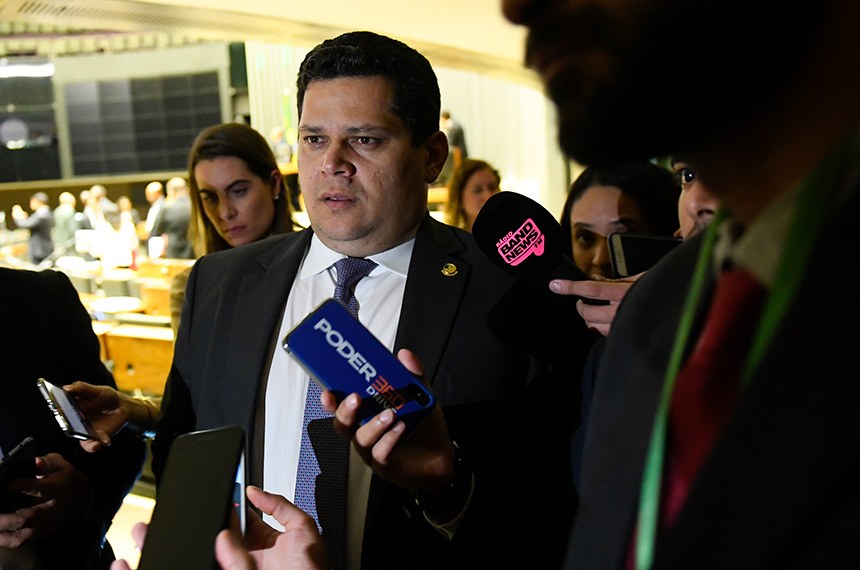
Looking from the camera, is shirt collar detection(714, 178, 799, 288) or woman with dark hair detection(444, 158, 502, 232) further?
woman with dark hair detection(444, 158, 502, 232)

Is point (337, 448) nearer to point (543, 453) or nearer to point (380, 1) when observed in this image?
point (543, 453)

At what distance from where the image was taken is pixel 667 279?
836mm

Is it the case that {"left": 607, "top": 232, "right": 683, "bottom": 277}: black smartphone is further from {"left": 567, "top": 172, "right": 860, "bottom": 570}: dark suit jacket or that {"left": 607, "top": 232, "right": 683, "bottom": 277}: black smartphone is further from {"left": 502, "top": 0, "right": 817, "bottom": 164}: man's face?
{"left": 567, "top": 172, "right": 860, "bottom": 570}: dark suit jacket

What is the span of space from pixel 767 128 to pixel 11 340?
1530 mm

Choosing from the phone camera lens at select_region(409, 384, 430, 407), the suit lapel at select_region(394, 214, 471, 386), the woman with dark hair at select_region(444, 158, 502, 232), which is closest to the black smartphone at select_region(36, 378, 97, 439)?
the suit lapel at select_region(394, 214, 471, 386)

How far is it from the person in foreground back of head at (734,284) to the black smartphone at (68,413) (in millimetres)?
1026

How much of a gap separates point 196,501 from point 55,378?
0.90 meters

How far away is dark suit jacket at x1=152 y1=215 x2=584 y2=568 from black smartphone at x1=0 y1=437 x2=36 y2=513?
0.30m

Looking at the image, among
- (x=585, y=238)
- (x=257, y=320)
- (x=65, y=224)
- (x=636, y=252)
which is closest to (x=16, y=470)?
(x=257, y=320)

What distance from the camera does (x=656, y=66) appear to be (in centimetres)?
62

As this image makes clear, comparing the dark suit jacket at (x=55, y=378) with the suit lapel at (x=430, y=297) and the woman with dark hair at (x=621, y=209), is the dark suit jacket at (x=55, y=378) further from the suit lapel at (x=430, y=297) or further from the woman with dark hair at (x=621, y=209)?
the woman with dark hair at (x=621, y=209)

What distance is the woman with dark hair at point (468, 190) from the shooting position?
4.86 metres

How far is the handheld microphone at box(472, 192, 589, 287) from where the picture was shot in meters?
1.52

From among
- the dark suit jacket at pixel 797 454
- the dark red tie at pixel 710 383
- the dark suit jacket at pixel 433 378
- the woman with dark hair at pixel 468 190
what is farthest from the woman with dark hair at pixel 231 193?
the dark suit jacket at pixel 797 454
